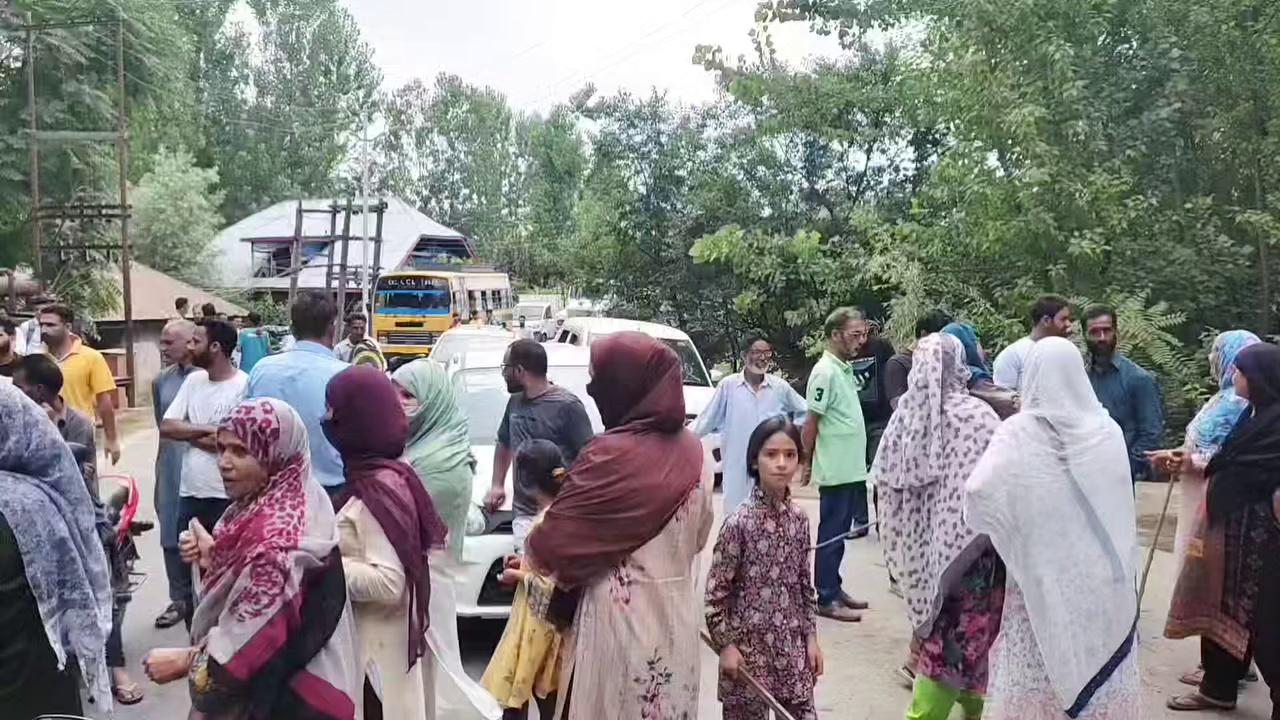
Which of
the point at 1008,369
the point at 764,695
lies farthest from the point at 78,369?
the point at 1008,369

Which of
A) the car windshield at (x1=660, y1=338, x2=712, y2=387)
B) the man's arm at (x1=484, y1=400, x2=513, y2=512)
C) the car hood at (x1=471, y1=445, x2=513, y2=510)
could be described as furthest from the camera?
the car windshield at (x1=660, y1=338, x2=712, y2=387)

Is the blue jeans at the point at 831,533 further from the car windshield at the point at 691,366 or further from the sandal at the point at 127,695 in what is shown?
the car windshield at the point at 691,366

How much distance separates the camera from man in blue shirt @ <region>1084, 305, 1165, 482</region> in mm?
6332

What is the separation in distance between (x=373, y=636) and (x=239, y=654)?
79 centimetres

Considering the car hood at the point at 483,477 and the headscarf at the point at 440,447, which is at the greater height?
the headscarf at the point at 440,447

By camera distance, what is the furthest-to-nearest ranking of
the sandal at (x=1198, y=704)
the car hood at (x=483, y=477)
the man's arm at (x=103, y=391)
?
the man's arm at (x=103, y=391) → the car hood at (x=483, y=477) → the sandal at (x=1198, y=704)

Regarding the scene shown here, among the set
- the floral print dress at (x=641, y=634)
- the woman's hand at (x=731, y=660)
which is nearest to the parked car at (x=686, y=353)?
the woman's hand at (x=731, y=660)

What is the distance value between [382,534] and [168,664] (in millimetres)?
731

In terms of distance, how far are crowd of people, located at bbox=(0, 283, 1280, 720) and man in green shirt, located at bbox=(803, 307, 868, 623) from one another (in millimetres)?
1287

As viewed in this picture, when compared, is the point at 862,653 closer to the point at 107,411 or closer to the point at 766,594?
the point at 766,594

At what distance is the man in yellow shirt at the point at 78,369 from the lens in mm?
7031

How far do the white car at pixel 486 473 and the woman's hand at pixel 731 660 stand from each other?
2096mm

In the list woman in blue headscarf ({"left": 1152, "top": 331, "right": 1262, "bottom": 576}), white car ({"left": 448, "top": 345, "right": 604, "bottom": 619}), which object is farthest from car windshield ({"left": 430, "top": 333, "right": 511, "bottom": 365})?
woman in blue headscarf ({"left": 1152, "top": 331, "right": 1262, "bottom": 576})

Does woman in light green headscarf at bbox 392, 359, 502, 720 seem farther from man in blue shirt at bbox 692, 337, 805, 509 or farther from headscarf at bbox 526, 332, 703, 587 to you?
man in blue shirt at bbox 692, 337, 805, 509
